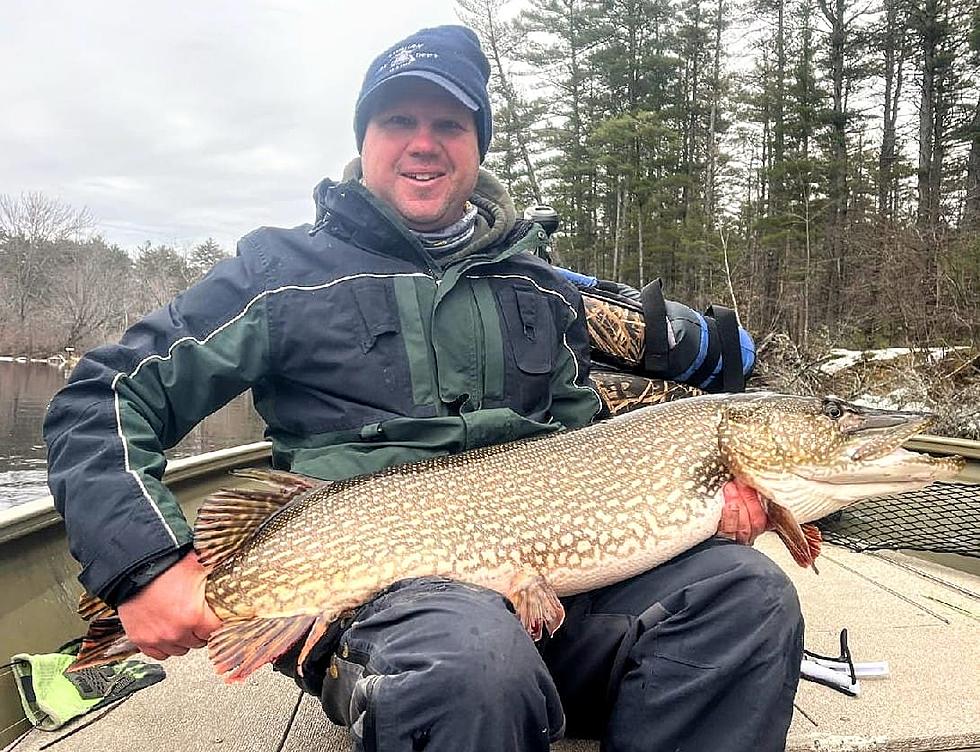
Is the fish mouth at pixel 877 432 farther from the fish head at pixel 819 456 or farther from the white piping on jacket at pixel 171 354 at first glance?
the white piping on jacket at pixel 171 354

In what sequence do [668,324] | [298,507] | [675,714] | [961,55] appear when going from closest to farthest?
[675,714]
[298,507]
[668,324]
[961,55]

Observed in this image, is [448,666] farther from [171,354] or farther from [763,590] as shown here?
[171,354]

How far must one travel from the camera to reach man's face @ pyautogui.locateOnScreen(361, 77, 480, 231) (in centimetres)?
249

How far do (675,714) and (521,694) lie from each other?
46 cm

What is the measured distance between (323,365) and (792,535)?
1.41m

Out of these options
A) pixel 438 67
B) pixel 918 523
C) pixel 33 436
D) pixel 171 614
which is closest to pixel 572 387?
pixel 438 67

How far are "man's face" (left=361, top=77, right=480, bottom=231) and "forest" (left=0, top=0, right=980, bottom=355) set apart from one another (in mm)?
15256

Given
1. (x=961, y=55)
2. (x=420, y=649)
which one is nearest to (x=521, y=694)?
(x=420, y=649)

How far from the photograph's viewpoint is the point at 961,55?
1897 centimetres

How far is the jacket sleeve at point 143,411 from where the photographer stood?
1.72 m

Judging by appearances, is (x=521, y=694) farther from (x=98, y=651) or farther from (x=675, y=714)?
(x=98, y=651)

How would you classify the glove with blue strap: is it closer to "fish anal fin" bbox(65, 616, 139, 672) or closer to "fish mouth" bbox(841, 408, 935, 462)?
"fish mouth" bbox(841, 408, 935, 462)

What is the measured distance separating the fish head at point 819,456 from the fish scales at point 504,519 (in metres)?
0.08

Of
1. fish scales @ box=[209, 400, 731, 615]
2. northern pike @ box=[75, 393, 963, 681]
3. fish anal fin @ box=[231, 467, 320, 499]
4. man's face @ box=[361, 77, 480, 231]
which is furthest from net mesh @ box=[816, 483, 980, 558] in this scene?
fish anal fin @ box=[231, 467, 320, 499]
